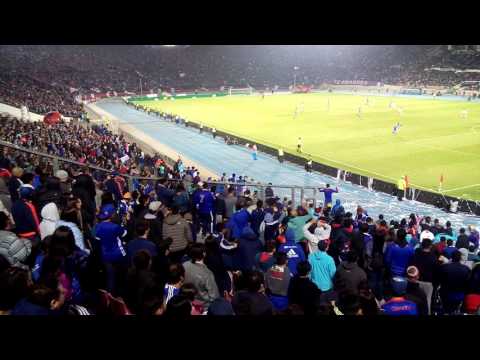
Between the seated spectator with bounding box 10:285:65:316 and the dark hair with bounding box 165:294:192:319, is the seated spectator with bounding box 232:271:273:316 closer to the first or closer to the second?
the dark hair with bounding box 165:294:192:319

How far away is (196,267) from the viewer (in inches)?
187

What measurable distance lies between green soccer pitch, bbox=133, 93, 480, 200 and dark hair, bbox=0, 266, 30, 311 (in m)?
19.9

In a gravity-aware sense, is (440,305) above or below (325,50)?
below

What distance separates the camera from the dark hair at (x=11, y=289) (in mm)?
3438

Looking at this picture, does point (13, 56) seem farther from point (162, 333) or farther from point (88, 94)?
point (162, 333)

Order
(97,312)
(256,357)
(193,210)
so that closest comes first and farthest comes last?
(256,357)
(97,312)
(193,210)

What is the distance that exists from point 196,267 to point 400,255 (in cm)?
346

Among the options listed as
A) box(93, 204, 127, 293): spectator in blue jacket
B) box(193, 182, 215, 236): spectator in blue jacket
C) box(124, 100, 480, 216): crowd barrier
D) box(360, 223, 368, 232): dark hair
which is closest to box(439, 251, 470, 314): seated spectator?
box(360, 223, 368, 232): dark hair

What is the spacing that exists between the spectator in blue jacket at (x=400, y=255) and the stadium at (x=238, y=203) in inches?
0.8
